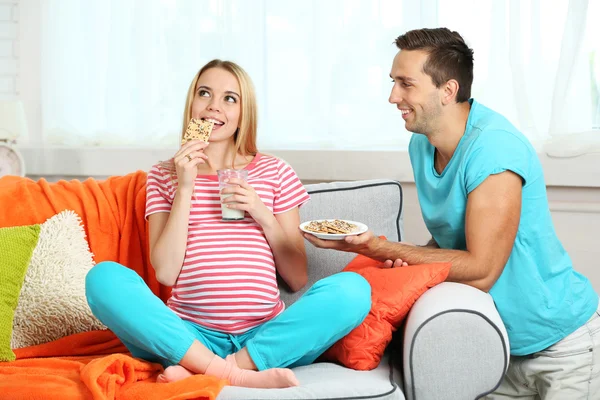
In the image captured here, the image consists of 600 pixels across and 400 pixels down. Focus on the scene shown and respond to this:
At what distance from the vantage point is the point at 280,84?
10.8ft

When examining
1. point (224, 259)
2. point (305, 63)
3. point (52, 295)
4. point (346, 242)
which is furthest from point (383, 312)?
point (305, 63)

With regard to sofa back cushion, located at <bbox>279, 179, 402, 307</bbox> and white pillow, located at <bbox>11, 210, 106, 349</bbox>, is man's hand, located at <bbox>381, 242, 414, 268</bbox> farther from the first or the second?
white pillow, located at <bbox>11, 210, 106, 349</bbox>

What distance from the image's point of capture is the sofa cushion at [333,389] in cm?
169

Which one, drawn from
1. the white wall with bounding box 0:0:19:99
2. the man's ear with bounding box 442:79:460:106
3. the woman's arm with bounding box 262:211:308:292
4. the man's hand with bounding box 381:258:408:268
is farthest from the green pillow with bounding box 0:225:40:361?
the white wall with bounding box 0:0:19:99

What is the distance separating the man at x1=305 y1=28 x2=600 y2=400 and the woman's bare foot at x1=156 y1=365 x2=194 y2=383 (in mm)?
497

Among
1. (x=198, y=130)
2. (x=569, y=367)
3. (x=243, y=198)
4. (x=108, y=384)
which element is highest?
(x=198, y=130)

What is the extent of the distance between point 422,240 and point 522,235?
1.01 metres

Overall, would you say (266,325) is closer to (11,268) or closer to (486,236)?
(486,236)

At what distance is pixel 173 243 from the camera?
2.06m

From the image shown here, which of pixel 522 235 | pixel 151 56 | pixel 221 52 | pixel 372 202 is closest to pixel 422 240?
pixel 372 202

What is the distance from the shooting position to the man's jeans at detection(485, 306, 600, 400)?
211 centimetres

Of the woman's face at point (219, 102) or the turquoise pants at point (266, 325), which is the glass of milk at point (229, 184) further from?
the turquoise pants at point (266, 325)

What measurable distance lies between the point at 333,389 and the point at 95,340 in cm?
86

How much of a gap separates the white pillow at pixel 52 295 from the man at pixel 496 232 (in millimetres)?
776
